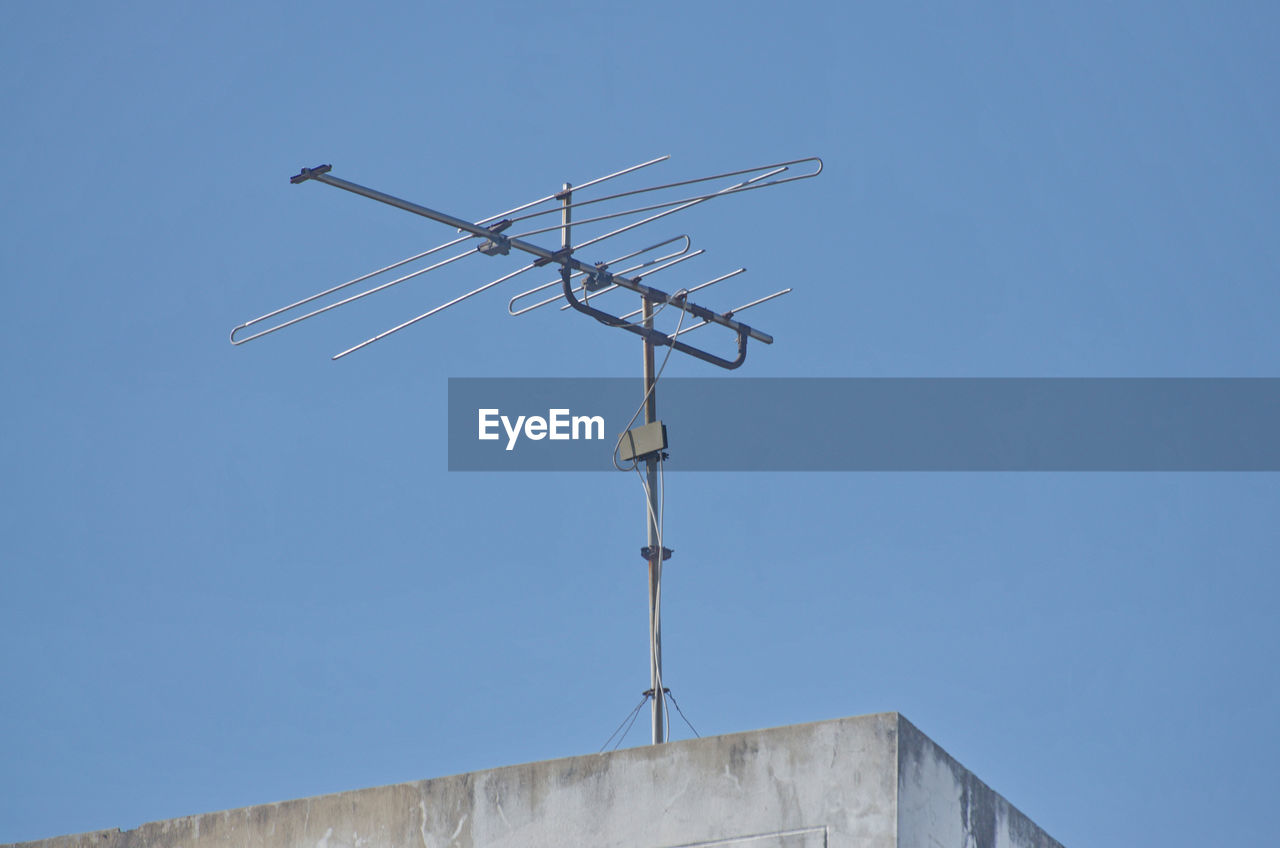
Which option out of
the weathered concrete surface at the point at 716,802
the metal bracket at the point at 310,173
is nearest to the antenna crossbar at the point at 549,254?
the metal bracket at the point at 310,173

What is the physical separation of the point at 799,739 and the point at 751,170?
147 inches

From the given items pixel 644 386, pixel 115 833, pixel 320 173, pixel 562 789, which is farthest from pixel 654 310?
pixel 115 833

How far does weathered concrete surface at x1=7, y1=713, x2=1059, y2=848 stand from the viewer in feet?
22.1

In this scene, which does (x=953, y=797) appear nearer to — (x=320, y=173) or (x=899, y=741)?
(x=899, y=741)

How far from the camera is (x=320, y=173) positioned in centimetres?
827

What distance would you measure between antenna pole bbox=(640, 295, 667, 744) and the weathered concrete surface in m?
1.12

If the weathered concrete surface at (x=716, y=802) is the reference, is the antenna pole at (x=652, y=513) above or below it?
above

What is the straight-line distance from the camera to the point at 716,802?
704 centimetres

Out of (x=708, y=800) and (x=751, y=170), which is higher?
(x=751, y=170)

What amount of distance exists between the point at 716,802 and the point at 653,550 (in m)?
2.19

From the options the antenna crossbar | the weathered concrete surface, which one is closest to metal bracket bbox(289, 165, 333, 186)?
the antenna crossbar

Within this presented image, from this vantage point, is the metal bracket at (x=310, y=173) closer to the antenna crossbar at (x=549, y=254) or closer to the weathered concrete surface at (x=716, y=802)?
the antenna crossbar at (x=549, y=254)

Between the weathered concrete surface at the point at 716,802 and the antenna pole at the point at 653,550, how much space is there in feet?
3.69

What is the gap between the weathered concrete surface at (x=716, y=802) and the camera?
674 centimetres
